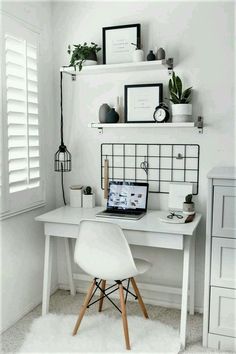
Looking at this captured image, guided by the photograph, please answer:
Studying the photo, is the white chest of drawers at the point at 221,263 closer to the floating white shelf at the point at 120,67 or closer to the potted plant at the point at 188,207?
the potted plant at the point at 188,207

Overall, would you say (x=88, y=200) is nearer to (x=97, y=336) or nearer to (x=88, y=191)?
(x=88, y=191)

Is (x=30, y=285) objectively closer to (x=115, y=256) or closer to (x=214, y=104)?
(x=115, y=256)

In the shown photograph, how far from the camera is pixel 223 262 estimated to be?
2410 mm

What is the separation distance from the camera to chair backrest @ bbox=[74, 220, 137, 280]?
7.83 feet

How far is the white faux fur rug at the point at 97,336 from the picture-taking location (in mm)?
2486

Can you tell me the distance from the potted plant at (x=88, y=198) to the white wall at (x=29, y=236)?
0.33 m

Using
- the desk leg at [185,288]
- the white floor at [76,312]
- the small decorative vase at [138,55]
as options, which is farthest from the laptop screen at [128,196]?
the small decorative vase at [138,55]

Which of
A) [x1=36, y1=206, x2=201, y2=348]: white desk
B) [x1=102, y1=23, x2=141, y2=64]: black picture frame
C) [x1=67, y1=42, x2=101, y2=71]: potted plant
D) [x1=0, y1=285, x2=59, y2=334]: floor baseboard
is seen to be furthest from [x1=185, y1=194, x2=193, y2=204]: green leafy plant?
[x1=0, y1=285, x2=59, y2=334]: floor baseboard

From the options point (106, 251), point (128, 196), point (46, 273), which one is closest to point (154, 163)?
point (128, 196)

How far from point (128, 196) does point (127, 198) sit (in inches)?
0.7

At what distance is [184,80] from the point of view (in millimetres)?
2850

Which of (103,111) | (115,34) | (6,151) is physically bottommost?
(6,151)

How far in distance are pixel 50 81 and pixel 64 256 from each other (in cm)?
146

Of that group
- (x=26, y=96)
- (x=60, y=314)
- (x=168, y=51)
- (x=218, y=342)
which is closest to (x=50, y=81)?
(x=26, y=96)
